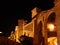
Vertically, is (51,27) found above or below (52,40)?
above

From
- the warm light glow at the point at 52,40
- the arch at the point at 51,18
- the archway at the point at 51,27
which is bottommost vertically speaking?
the warm light glow at the point at 52,40

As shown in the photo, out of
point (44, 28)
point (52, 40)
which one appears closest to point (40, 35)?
point (52, 40)

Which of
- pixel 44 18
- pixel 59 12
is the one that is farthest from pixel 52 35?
pixel 59 12

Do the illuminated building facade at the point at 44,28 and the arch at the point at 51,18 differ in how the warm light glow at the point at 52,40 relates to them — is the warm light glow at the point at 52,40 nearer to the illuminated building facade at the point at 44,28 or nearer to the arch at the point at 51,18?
the illuminated building facade at the point at 44,28

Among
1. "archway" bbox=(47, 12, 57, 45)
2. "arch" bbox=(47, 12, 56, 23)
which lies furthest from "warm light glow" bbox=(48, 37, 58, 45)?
"arch" bbox=(47, 12, 56, 23)

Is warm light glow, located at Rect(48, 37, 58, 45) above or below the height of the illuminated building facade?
below

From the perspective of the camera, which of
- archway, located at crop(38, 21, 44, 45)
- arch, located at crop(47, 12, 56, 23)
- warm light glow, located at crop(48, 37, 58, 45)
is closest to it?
arch, located at crop(47, 12, 56, 23)

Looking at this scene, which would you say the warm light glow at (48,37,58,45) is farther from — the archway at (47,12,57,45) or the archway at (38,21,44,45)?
the archway at (38,21,44,45)

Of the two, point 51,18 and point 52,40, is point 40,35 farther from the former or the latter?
point 51,18

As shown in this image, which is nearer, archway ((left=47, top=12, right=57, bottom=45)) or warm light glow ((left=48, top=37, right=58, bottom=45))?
archway ((left=47, top=12, right=57, bottom=45))

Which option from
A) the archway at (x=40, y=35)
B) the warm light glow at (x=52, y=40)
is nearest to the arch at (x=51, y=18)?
the archway at (x=40, y=35)

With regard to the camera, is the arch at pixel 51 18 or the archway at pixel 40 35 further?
the archway at pixel 40 35

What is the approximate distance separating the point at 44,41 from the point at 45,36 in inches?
24.8

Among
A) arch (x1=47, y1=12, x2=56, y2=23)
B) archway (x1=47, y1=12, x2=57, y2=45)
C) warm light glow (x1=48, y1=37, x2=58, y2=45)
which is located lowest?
warm light glow (x1=48, y1=37, x2=58, y2=45)
